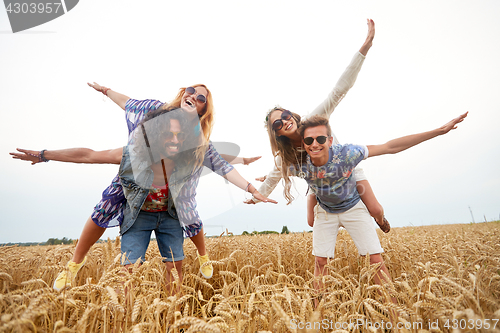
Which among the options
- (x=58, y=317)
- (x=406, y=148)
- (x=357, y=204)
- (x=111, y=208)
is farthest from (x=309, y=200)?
(x=58, y=317)

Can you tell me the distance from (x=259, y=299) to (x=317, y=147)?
194 cm

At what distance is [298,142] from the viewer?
375 centimetres

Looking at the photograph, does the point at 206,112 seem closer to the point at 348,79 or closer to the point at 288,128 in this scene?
the point at 288,128

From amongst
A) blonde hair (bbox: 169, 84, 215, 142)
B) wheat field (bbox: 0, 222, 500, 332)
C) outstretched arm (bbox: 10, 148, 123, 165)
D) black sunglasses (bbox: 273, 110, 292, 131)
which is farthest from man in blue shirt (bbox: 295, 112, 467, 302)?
outstretched arm (bbox: 10, 148, 123, 165)

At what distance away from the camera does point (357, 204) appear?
3393 mm

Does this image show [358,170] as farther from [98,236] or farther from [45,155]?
[45,155]

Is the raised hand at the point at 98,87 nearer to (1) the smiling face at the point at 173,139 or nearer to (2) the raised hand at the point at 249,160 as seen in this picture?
(1) the smiling face at the point at 173,139

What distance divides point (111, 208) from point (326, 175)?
2.63 metres

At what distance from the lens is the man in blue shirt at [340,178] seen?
127 inches

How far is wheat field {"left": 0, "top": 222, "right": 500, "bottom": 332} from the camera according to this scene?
1336mm

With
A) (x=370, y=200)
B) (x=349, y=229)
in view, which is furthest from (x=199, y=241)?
(x=370, y=200)

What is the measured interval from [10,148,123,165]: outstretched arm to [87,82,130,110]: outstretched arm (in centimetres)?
121

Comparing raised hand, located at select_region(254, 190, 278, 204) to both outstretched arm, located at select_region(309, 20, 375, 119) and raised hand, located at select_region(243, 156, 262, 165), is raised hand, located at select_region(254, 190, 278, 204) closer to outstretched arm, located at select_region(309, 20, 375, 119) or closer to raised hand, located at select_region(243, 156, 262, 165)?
raised hand, located at select_region(243, 156, 262, 165)

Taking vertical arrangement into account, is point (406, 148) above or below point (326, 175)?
above
